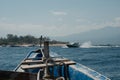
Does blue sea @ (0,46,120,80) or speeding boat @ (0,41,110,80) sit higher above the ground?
speeding boat @ (0,41,110,80)

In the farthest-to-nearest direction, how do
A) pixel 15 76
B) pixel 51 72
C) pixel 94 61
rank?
pixel 94 61 → pixel 51 72 → pixel 15 76

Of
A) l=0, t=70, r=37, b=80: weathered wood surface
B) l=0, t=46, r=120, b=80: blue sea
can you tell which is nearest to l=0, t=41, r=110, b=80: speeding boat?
l=0, t=70, r=37, b=80: weathered wood surface

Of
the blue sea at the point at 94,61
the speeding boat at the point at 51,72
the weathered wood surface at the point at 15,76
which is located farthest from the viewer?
the blue sea at the point at 94,61

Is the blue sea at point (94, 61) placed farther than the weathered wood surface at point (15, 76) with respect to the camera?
Yes

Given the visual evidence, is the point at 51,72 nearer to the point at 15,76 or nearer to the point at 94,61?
the point at 15,76

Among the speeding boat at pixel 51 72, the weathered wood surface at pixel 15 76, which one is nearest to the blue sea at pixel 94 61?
the speeding boat at pixel 51 72

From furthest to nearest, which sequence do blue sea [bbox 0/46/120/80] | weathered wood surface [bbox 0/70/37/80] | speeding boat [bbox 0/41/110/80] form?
blue sea [bbox 0/46/120/80], weathered wood surface [bbox 0/70/37/80], speeding boat [bbox 0/41/110/80]

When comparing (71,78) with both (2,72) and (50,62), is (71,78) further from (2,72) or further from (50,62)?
(2,72)

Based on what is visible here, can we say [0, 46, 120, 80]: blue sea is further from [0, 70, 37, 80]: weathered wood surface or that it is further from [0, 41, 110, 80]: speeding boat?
[0, 70, 37, 80]: weathered wood surface

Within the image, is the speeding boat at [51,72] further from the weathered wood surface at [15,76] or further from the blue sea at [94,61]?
the blue sea at [94,61]

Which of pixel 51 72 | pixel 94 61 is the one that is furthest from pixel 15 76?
pixel 94 61

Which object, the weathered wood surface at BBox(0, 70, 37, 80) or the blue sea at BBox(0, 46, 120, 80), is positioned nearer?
the weathered wood surface at BBox(0, 70, 37, 80)

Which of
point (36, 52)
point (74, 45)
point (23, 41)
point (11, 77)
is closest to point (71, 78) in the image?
point (11, 77)

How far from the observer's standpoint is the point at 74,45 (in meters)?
101
